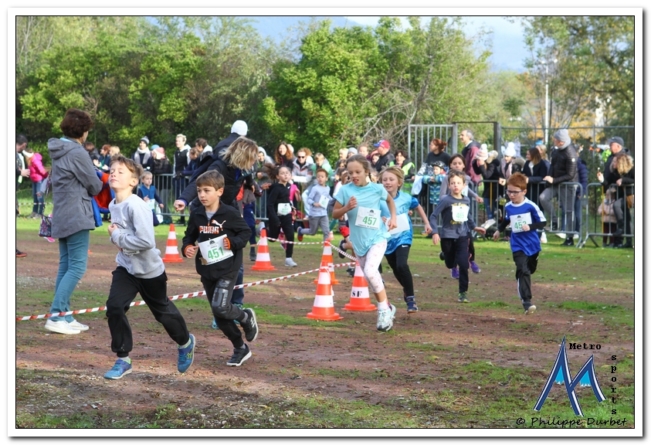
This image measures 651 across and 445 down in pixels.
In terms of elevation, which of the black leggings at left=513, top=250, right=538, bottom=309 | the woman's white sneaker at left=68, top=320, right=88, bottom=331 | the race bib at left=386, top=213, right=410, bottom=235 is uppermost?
the race bib at left=386, top=213, right=410, bottom=235

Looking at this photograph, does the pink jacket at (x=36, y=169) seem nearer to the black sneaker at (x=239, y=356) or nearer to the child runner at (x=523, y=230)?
the child runner at (x=523, y=230)

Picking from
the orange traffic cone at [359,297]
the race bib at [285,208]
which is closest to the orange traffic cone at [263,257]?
the race bib at [285,208]

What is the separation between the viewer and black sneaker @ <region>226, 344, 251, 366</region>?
27.7ft

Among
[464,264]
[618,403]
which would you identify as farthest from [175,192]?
[618,403]

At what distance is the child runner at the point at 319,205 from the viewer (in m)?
18.0

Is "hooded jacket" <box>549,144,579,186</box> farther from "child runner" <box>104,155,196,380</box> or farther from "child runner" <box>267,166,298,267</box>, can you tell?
"child runner" <box>104,155,196,380</box>

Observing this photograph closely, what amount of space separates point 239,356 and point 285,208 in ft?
28.8

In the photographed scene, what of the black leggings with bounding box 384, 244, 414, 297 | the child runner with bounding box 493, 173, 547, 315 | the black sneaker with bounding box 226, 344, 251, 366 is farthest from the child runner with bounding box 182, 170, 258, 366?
the child runner with bounding box 493, 173, 547, 315

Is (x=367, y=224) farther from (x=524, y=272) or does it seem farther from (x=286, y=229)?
(x=286, y=229)

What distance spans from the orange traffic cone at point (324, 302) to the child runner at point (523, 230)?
203 centimetres

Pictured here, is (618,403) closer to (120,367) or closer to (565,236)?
(120,367)

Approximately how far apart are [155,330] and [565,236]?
12.6m
